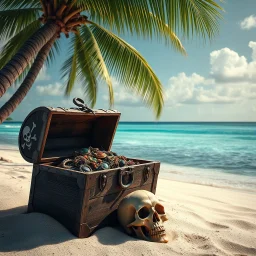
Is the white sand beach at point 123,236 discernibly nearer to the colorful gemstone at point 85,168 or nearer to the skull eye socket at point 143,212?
the skull eye socket at point 143,212

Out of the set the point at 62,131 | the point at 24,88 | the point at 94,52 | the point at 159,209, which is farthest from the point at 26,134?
the point at 94,52

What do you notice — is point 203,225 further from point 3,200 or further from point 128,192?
point 3,200

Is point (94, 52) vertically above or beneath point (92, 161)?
above

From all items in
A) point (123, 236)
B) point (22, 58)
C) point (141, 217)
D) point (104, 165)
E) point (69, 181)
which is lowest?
point (123, 236)

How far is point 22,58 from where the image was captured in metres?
3.41

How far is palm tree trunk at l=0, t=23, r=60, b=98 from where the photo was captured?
320 cm

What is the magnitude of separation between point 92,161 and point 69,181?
0.51m

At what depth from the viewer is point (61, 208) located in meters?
2.63

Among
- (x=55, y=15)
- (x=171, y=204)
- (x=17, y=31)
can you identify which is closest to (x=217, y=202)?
(x=171, y=204)

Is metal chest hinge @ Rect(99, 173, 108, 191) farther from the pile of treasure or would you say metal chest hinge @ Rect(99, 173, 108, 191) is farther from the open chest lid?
the open chest lid

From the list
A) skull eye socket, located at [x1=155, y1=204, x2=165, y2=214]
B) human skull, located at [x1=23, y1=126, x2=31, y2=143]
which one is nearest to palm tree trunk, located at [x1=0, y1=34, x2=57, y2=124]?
human skull, located at [x1=23, y1=126, x2=31, y2=143]

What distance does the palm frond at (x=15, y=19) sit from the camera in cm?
544

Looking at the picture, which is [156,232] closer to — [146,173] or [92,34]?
[146,173]

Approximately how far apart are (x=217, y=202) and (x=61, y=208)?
10.3 ft
